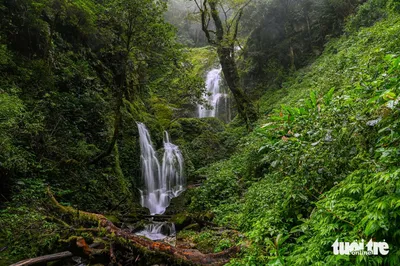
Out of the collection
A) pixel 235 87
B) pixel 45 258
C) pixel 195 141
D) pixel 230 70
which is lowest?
pixel 45 258

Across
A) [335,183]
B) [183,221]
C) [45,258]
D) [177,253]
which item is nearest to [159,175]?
[183,221]

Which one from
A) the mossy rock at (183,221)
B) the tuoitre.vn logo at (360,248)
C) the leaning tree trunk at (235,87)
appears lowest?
the mossy rock at (183,221)

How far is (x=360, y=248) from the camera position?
8.00ft


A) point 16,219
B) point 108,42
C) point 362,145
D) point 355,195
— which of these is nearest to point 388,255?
point 355,195

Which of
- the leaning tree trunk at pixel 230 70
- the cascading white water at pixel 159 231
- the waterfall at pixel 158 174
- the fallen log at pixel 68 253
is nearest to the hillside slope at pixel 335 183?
the cascading white water at pixel 159 231

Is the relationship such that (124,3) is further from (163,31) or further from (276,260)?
(276,260)

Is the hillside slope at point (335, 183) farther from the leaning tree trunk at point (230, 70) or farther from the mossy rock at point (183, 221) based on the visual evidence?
the leaning tree trunk at point (230, 70)

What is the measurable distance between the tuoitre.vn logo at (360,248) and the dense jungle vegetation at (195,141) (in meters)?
0.05

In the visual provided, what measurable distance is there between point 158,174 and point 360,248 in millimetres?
13415

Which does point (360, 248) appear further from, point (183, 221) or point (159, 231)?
point (159, 231)

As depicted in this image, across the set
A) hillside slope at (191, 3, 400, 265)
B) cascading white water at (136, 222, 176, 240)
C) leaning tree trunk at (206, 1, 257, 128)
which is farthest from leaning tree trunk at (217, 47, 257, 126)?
hillside slope at (191, 3, 400, 265)

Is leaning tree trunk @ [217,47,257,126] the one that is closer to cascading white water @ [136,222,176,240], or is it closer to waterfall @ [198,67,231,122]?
waterfall @ [198,67,231,122]

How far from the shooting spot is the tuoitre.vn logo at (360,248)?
2324 mm

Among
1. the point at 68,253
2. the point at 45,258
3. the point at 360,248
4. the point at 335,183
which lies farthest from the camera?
the point at 68,253
